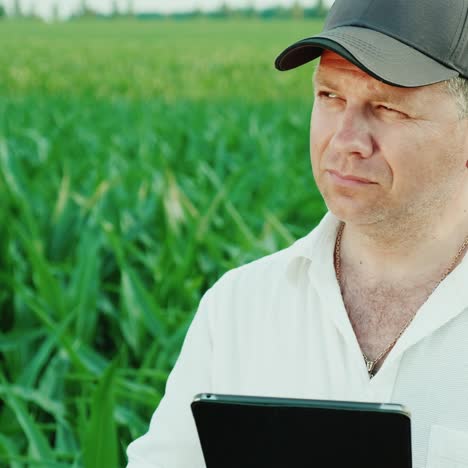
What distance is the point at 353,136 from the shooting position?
1288 mm

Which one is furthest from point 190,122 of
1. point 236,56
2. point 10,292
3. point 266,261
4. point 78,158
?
point 236,56

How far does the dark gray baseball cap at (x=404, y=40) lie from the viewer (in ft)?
4.16

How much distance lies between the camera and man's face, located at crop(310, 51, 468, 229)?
51.0 inches

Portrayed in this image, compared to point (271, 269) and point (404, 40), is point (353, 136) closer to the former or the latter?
point (404, 40)

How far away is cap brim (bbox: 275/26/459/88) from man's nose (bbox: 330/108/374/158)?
6 centimetres

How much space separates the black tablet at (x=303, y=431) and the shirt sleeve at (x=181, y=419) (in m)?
0.31

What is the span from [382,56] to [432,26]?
0.32ft

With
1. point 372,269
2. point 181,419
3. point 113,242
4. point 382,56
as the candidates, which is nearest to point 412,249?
point 372,269

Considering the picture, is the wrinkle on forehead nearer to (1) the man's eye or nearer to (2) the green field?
(1) the man's eye

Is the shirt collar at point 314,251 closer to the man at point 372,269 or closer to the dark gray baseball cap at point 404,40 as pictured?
the man at point 372,269

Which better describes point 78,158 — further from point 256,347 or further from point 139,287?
point 256,347

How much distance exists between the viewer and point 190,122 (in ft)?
24.0

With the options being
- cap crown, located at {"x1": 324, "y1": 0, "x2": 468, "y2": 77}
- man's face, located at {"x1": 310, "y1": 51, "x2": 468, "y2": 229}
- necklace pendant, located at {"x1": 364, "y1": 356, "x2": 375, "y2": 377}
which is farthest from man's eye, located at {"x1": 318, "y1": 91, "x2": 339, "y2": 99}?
necklace pendant, located at {"x1": 364, "y1": 356, "x2": 375, "y2": 377}

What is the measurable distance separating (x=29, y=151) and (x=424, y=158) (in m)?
4.42
